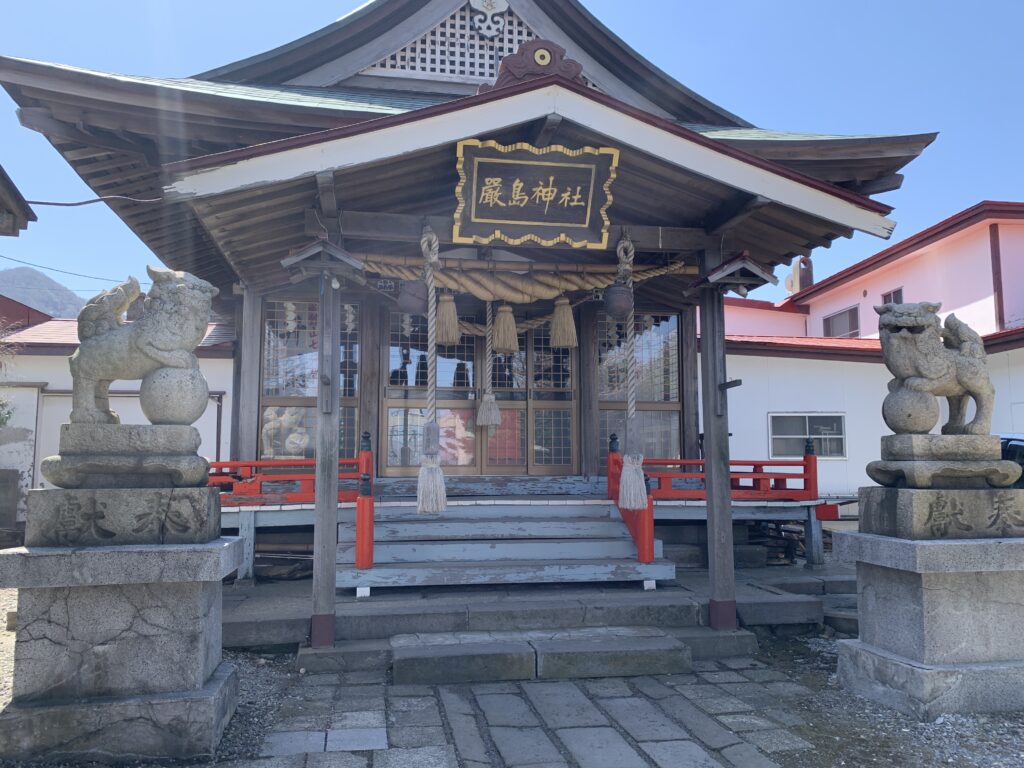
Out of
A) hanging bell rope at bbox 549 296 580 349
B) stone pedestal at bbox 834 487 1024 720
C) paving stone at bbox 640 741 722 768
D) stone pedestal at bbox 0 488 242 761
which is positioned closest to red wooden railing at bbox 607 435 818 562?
hanging bell rope at bbox 549 296 580 349

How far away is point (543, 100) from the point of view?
523cm

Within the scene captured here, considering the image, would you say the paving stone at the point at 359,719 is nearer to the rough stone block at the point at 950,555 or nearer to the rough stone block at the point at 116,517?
the rough stone block at the point at 116,517

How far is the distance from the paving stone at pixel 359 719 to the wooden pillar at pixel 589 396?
4911 mm

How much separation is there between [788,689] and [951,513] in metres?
1.67

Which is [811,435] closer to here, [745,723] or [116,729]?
[745,723]

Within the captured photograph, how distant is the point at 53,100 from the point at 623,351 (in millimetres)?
6694

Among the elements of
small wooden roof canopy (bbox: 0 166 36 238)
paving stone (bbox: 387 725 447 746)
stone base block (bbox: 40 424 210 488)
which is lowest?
paving stone (bbox: 387 725 447 746)

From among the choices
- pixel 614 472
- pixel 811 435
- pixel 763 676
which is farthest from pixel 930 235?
pixel 763 676

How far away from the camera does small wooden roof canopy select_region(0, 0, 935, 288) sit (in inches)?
202

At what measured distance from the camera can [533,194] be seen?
5.75 m

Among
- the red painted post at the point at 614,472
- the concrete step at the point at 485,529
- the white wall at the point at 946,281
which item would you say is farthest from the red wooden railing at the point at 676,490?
the white wall at the point at 946,281

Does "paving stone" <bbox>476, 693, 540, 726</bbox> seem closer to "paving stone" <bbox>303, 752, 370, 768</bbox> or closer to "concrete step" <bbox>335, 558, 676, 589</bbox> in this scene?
"paving stone" <bbox>303, 752, 370, 768</bbox>

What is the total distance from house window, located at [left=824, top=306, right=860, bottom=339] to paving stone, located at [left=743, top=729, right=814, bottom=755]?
676 inches

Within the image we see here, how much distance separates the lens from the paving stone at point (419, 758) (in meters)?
3.67
